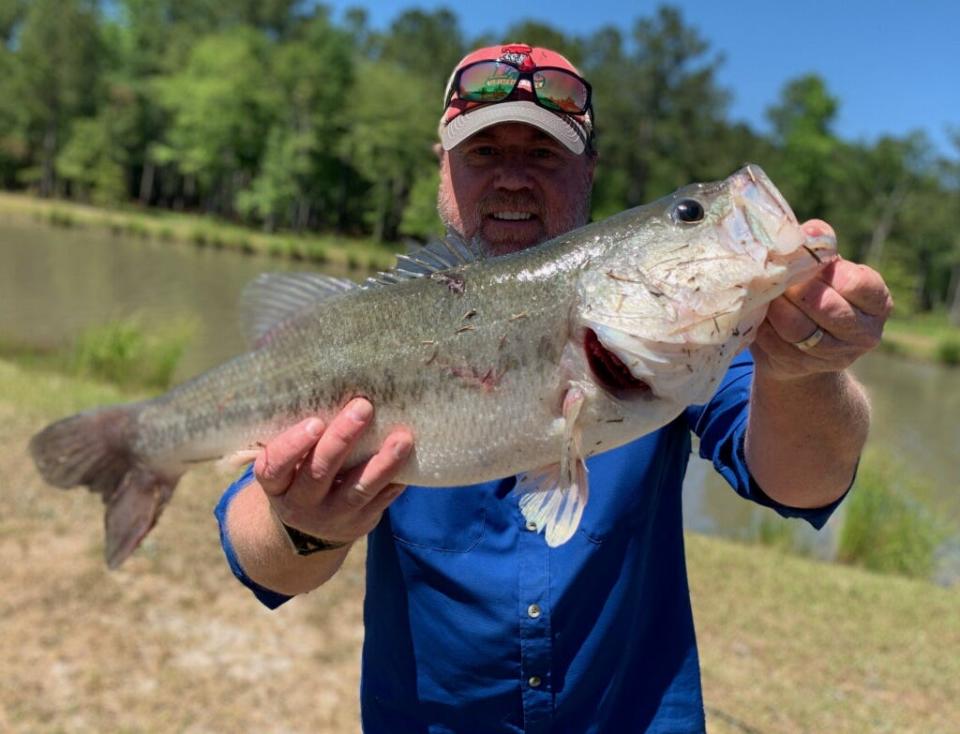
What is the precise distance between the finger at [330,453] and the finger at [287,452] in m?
0.02

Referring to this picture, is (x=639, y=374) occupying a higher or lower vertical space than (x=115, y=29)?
lower

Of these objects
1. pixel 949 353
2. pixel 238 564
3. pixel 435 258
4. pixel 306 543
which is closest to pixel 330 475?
pixel 306 543

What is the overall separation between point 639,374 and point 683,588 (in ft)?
2.81

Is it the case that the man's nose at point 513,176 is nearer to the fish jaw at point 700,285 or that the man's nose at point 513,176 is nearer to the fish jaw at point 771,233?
the fish jaw at point 700,285

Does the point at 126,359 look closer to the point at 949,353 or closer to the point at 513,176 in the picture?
the point at 513,176

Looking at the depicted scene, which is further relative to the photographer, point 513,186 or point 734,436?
point 513,186

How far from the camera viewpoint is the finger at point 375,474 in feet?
5.82

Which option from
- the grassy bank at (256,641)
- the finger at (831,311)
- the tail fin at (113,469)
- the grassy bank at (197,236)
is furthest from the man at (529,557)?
the grassy bank at (197,236)

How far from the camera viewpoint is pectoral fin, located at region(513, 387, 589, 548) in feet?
5.57

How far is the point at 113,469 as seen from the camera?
2.45 metres

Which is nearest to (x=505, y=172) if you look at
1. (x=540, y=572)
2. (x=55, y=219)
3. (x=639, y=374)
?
(x=639, y=374)

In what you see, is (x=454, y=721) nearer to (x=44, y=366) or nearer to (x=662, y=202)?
(x=662, y=202)

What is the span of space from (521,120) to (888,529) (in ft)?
24.0

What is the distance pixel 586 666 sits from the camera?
1986 millimetres
